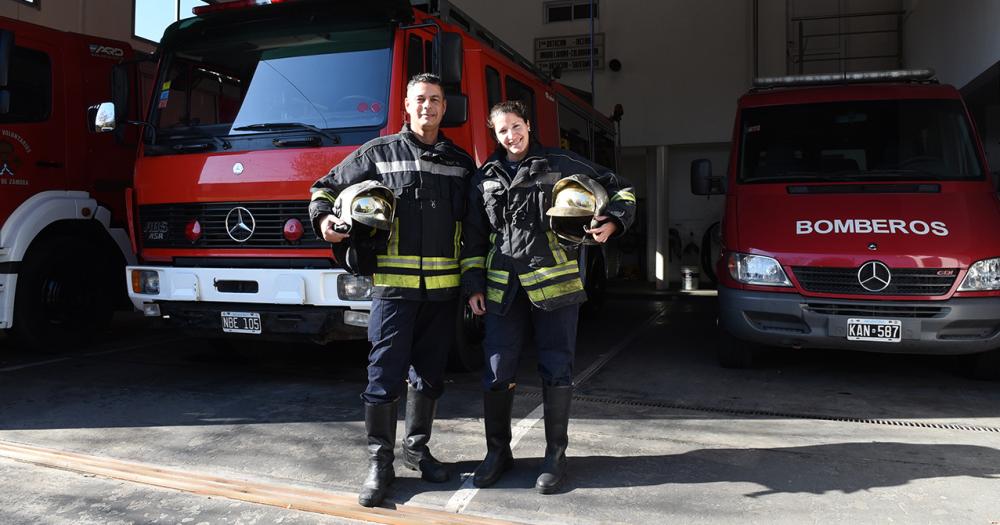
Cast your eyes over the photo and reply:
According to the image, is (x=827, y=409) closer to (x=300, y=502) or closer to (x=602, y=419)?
(x=602, y=419)

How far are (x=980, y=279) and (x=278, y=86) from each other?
180 inches

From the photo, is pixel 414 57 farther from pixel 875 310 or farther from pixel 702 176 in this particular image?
pixel 875 310

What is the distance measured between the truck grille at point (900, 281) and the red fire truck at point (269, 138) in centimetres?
240

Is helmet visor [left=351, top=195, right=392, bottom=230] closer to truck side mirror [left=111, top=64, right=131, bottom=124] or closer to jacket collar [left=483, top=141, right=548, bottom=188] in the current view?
jacket collar [left=483, top=141, right=548, bottom=188]

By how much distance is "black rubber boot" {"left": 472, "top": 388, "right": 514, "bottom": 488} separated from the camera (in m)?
3.13

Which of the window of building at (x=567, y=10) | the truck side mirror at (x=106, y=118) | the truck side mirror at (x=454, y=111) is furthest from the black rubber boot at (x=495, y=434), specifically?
the window of building at (x=567, y=10)

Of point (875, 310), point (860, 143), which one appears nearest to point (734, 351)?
point (875, 310)

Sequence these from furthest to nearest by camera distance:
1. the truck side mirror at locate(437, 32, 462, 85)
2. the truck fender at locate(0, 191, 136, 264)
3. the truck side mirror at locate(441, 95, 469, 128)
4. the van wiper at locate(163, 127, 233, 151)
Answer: the truck fender at locate(0, 191, 136, 264) → the van wiper at locate(163, 127, 233, 151) → the truck side mirror at locate(437, 32, 462, 85) → the truck side mirror at locate(441, 95, 469, 128)

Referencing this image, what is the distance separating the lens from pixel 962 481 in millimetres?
3168

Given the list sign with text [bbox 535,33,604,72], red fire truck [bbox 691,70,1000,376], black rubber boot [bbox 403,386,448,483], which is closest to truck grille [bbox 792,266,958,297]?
red fire truck [bbox 691,70,1000,376]

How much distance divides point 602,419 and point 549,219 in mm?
1647

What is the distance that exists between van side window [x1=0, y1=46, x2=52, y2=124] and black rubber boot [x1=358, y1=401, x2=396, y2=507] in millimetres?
4306

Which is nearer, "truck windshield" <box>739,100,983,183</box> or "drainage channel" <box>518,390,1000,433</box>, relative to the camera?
"drainage channel" <box>518,390,1000,433</box>

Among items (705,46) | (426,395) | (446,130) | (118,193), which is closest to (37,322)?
(118,193)
